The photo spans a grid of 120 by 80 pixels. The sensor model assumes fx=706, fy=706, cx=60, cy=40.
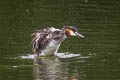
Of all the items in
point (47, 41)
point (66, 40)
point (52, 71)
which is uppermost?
point (47, 41)

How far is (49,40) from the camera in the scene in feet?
66.5

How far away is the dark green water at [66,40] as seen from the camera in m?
17.3

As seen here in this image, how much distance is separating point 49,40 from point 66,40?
1987 millimetres

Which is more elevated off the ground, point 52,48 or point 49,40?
point 49,40

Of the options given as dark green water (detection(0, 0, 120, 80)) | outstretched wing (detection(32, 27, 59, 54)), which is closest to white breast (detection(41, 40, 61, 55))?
outstretched wing (detection(32, 27, 59, 54))

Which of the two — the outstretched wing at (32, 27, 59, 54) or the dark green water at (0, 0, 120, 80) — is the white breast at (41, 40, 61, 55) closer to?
the outstretched wing at (32, 27, 59, 54)

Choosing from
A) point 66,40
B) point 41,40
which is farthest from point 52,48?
point 66,40

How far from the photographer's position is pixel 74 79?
53.8 ft

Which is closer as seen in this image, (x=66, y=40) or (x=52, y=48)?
(x=52, y=48)

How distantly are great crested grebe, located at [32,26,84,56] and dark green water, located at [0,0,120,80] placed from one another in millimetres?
304

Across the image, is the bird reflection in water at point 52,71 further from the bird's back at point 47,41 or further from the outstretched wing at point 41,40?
the outstretched wing at point 41,40

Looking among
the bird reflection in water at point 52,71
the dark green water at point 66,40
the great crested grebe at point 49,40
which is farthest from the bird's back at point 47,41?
the bird reflection in water at point 52,71

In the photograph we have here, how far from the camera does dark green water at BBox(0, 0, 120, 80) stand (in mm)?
17297

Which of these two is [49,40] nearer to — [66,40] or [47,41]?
[47,41]
